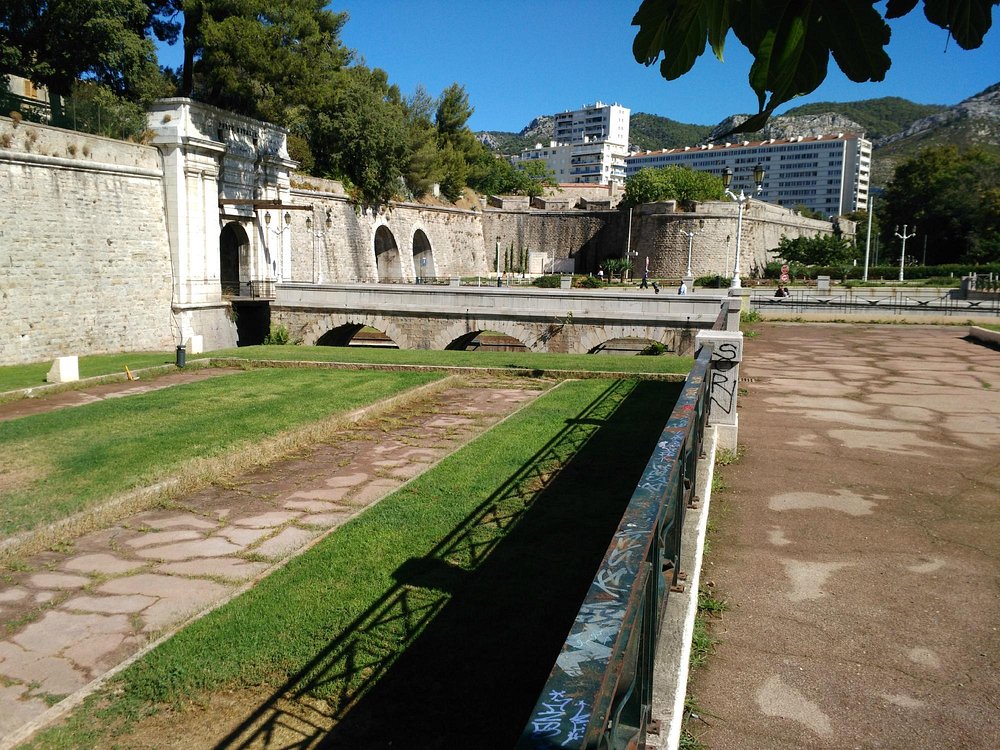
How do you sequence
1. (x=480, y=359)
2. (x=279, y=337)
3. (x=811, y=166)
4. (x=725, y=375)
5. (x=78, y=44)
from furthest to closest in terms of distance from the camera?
(x=811, y=166) < (x=78, y=44) < (x=279, y=337) < (x=480, y=359) < (x=725, y=375)

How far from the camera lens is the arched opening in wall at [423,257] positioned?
45.5 meters

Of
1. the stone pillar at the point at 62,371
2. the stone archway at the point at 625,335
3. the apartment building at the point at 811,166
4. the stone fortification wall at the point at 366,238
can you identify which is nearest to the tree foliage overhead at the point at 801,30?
the stone pillar at the point at 62,371

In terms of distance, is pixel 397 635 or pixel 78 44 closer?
pixel 397 635

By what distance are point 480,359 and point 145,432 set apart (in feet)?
28.1

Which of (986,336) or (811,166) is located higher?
(811,166)

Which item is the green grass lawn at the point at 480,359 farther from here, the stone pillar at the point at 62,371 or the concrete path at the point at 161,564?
the concrete path at the point at 161,564

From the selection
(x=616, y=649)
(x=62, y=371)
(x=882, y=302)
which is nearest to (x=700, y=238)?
(x=882, y=302)

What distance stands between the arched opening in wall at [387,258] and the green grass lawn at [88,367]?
21.5 meters

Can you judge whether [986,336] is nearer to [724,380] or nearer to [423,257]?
[724,380]

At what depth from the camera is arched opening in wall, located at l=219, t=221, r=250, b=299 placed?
26.3 metres

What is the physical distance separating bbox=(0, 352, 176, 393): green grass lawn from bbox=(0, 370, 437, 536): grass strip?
8.49 feet

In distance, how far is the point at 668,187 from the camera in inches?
2430

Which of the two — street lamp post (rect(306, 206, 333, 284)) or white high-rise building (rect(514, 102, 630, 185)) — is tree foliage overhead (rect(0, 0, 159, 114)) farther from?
white high-rise building (rect(514, 102, 630, 185))

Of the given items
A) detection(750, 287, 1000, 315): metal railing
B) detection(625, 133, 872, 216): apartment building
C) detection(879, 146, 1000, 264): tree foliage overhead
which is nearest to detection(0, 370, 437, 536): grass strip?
detection(750, 287, 1000, 315): metal railing
